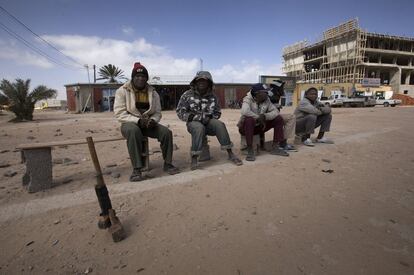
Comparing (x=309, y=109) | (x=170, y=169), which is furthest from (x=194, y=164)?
(x=309, y=109)

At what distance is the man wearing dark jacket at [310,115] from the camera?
4.82 m

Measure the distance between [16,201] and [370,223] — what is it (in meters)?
3.49

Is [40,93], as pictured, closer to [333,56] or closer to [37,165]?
[37,165]

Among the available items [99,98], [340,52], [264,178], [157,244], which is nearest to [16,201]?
[157,244]

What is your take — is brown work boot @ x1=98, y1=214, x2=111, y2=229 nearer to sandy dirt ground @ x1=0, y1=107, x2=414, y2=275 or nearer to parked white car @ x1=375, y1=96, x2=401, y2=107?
sandy dirt ground @ x1=0, y1=107, x2=414, y2=275

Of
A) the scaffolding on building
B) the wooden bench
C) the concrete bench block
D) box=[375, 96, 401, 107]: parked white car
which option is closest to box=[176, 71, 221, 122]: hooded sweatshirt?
the wooden bench

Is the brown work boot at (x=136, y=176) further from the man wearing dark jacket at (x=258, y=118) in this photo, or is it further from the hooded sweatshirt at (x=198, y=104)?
the man wearing dark jacket at (x=258, y=118)

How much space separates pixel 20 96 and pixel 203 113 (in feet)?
53.3

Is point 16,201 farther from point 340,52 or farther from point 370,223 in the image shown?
point 340,52

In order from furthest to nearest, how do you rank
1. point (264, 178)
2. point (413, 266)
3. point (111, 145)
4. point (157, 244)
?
point (111, 145)
point (264, 178)
point (157, 244)
point (413, 266)

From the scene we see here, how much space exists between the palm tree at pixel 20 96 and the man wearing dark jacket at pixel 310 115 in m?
16.6

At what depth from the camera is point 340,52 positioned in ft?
147

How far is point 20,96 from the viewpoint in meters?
14.9

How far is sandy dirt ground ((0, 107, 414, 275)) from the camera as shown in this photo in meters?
1.62
